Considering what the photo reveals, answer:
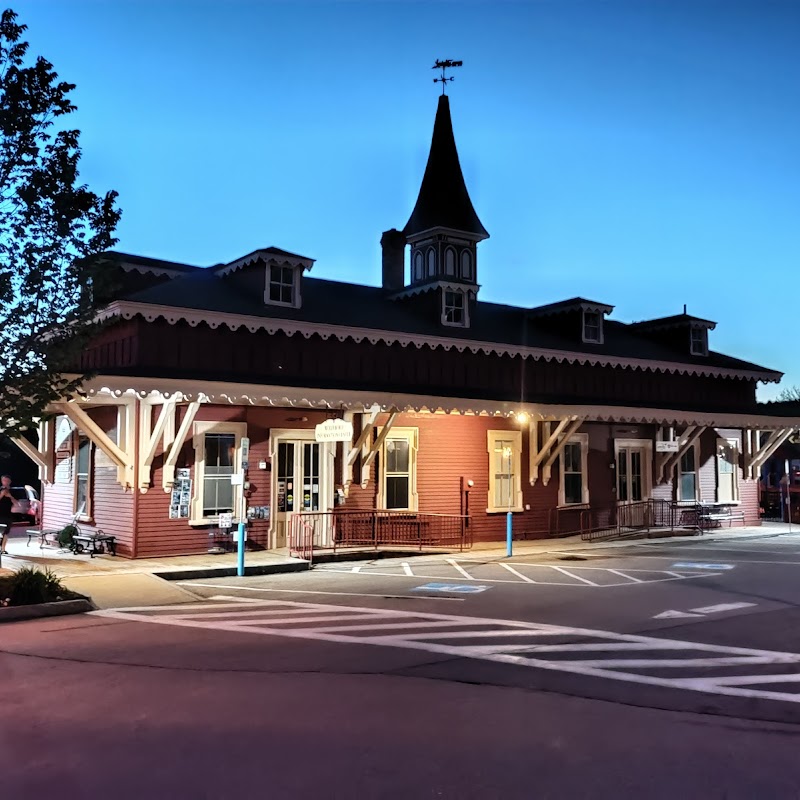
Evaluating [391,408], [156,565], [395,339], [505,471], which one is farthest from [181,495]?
[505,471]

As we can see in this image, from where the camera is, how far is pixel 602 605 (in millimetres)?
12180

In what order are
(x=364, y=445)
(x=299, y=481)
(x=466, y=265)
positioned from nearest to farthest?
(x=299, y=481)
(x=364, y=445)
(x=466, y=265)

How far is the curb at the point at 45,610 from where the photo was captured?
11078 millimetres

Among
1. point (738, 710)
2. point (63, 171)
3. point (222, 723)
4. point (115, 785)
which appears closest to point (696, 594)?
point (738, 710)

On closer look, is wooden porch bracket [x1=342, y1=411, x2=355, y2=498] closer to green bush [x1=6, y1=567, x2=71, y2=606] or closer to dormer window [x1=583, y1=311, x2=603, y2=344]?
green bush [x1=6, y1=567, x2=71, y2=606]

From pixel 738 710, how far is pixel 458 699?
7.84 feet

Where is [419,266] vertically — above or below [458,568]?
above

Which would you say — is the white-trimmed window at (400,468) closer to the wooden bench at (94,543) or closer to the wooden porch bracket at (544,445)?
the wooden porch bracket at (544,445)

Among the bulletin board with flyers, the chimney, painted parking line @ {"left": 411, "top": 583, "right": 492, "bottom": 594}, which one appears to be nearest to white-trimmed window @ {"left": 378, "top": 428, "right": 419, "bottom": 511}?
the bulletin board with flyers

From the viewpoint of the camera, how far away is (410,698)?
7.28 metres

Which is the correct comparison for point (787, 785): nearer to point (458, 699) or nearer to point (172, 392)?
point (458, 699)

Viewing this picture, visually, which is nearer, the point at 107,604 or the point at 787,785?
the point at 787,785

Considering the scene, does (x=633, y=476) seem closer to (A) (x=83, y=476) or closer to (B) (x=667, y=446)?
(B) (x=667, y=446)

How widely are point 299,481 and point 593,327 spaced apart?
37.9ft
